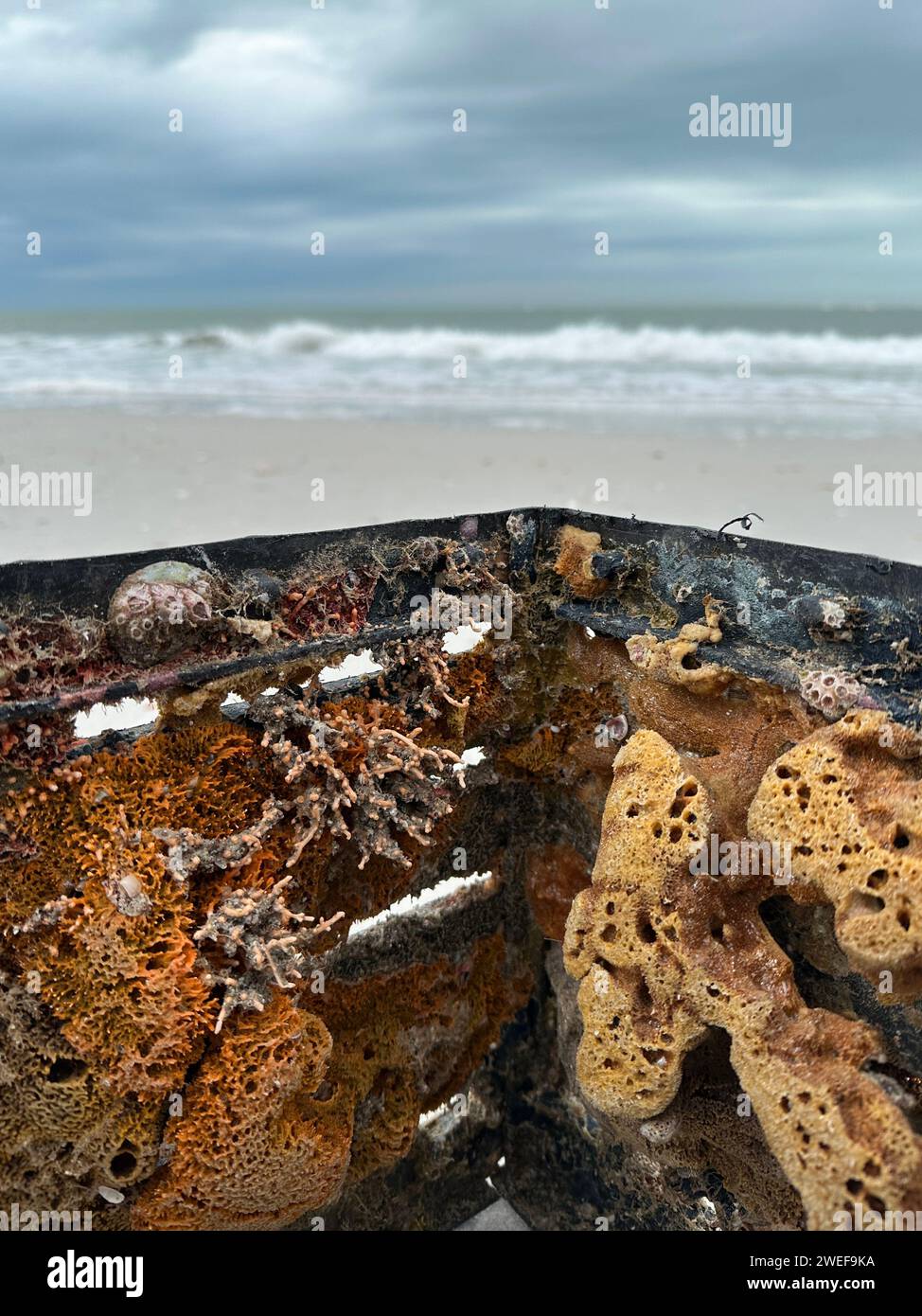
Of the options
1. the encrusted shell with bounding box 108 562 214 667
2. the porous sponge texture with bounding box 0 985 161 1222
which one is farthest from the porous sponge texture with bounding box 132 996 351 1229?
the encrusted shell with bounding box 108 562 214 667

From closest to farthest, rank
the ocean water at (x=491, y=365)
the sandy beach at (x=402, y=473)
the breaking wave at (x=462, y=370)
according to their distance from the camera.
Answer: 1. the sandy beach at (x=402, y=473)
2. the ocean water at (x=491, y=365)
3. the breaking wave at (x=462, y=370)

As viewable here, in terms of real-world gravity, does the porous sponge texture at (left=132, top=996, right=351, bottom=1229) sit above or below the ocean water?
below

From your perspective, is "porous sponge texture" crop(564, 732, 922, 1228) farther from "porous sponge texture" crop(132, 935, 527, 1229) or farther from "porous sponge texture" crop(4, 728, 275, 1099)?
"porous sponge texture" crop(4, 728, 275, 1099)

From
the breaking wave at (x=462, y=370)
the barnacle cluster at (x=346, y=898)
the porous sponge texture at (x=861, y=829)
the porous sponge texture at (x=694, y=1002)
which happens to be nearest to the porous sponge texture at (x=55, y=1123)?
the barnacle cluster at (x=346, y=898)

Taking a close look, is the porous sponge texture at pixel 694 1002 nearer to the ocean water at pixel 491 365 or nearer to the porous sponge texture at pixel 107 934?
the porous sponge texture at pixel 107 934

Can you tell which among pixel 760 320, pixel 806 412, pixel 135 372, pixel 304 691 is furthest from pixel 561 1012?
pixel 760 320
